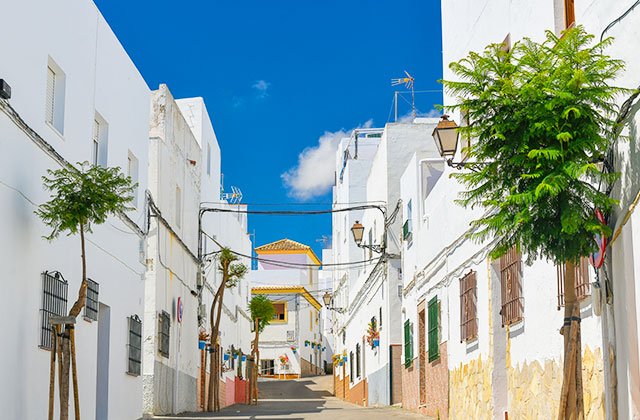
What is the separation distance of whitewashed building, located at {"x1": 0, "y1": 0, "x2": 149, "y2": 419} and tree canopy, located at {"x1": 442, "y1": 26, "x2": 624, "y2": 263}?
5205mm

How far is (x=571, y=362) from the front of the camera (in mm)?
7930

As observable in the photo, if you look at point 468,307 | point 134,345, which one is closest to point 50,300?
point 134,345

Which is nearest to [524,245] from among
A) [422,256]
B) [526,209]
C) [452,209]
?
[526,209]

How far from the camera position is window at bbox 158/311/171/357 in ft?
65.7

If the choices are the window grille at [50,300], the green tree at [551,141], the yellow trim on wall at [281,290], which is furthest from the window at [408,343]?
the yellow trim on wall at [281,290]

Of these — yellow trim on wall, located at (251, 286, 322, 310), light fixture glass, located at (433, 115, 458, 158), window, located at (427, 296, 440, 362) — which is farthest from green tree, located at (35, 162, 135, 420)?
yellow trim on wall, located at (251, 286, 322, 310)

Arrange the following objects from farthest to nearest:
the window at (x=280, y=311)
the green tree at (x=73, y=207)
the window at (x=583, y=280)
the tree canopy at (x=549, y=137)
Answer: the window at (x=280, y=311)
the green tree at (x=73, y=207)
the window at (x=583, y=280)
the tree canopy at (x=549, y=137)

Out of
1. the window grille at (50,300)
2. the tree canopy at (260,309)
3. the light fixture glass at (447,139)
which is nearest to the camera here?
the window grille at (50,300)

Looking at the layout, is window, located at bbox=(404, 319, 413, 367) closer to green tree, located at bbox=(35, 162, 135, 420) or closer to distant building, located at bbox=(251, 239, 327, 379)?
green tree, located at bbox=(35, 162, 135, 420)

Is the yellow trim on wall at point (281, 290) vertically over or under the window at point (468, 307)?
over

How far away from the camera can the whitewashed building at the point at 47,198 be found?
10.6 metres

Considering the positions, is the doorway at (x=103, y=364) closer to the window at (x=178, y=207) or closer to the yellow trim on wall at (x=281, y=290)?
the window at (x=178, y=207)

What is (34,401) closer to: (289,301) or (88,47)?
(88,47)

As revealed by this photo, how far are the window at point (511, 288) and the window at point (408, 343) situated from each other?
892 centimetres
